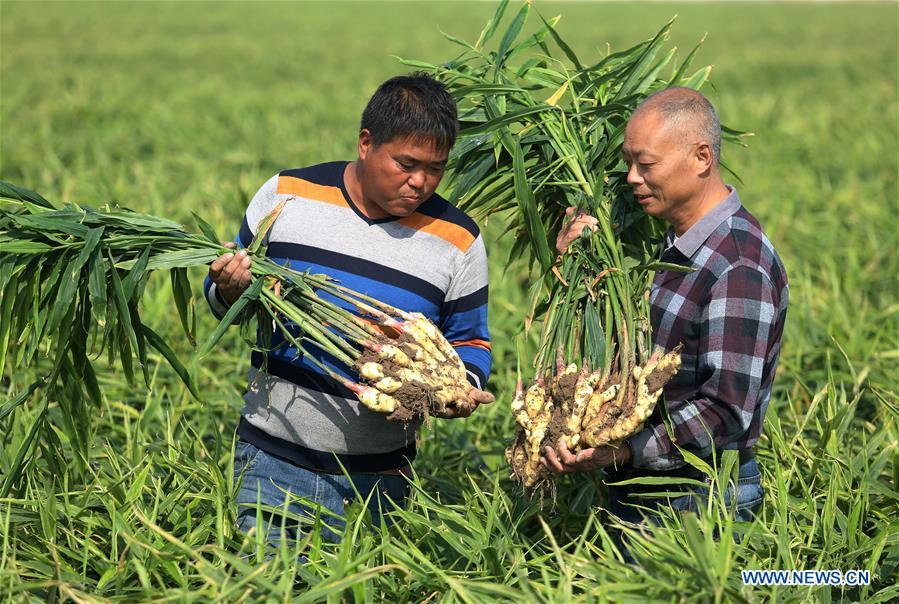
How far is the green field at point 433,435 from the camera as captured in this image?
6.92 feet

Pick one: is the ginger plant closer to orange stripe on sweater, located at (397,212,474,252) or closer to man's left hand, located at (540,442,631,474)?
man's left hand, located at (540,442,631,474)

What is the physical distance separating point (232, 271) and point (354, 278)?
29 centimetres

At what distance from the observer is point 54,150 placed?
7.48m

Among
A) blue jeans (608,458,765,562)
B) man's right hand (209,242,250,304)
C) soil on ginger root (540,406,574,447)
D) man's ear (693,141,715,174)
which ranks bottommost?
blue jeans (608,458,765,562)

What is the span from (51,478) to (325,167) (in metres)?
1.18

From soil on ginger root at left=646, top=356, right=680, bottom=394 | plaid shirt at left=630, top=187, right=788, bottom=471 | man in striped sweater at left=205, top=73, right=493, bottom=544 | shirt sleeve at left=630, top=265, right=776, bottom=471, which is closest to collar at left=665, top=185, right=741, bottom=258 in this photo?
plaid shirt at left=630, top=187, right=788, bottom=471

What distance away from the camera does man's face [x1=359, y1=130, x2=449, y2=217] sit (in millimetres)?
2109

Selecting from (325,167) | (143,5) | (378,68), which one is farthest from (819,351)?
(143,5)

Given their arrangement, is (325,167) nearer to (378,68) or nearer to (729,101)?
(729,101)

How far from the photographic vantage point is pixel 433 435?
327 cm

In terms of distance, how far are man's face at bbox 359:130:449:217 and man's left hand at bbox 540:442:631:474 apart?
26.5 inches

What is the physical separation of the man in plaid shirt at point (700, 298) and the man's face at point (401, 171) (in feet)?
1.51

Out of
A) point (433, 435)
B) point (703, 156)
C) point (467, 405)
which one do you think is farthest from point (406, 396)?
point (433, 435)

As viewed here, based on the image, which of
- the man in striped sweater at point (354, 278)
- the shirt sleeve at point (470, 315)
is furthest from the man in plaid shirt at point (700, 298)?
the man in striped sweater at point (354, 278)
